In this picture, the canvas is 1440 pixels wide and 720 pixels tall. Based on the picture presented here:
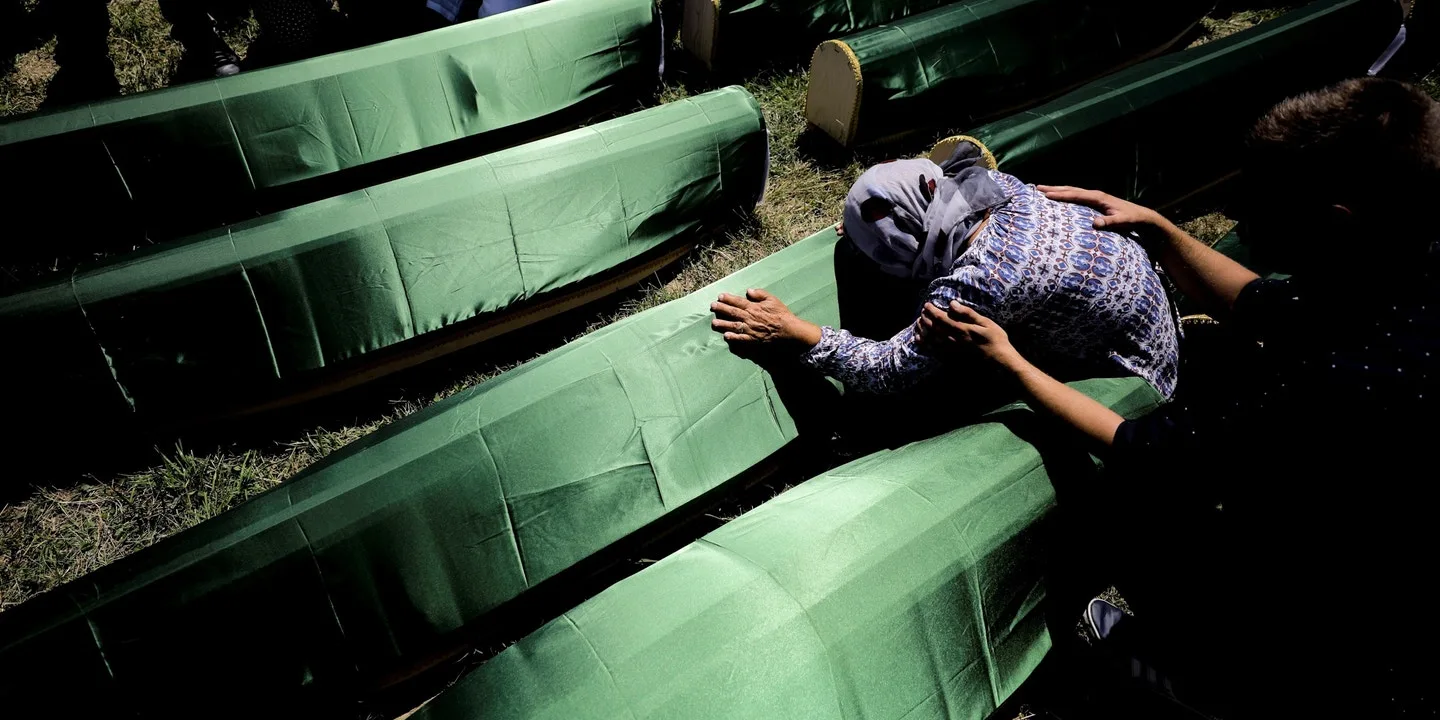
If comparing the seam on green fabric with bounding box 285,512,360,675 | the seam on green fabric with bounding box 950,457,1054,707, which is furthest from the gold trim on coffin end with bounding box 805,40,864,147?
the seam on green fabric with bounding box 285,512,360,675

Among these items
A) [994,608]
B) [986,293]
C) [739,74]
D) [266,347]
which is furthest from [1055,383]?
[739,74]

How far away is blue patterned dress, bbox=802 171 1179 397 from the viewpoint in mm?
2064

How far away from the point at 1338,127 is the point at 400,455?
7.77ft

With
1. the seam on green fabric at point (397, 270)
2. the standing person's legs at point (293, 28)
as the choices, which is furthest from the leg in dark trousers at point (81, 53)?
the seam on green fabric at point (397, 270)

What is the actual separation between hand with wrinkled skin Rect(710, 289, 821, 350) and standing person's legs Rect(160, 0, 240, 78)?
349 cm

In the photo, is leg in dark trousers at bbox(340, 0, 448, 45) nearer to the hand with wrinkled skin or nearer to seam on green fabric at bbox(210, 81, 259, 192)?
seam on green fabric at bbox(210, 81, 259, 192)

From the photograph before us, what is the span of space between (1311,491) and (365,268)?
2.89m

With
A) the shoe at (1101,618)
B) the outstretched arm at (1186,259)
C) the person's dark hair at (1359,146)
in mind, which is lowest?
the shoe at (1101,618)

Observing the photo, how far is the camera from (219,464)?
2.92 meters

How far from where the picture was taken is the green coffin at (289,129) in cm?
315

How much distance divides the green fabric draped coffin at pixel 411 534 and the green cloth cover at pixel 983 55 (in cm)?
178

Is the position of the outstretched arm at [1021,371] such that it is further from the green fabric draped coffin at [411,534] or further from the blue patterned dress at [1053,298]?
the green fabric draped coffin at [411,534]

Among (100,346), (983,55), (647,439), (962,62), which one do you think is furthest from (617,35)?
(100,346)

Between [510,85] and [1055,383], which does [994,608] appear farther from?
[510,85]
